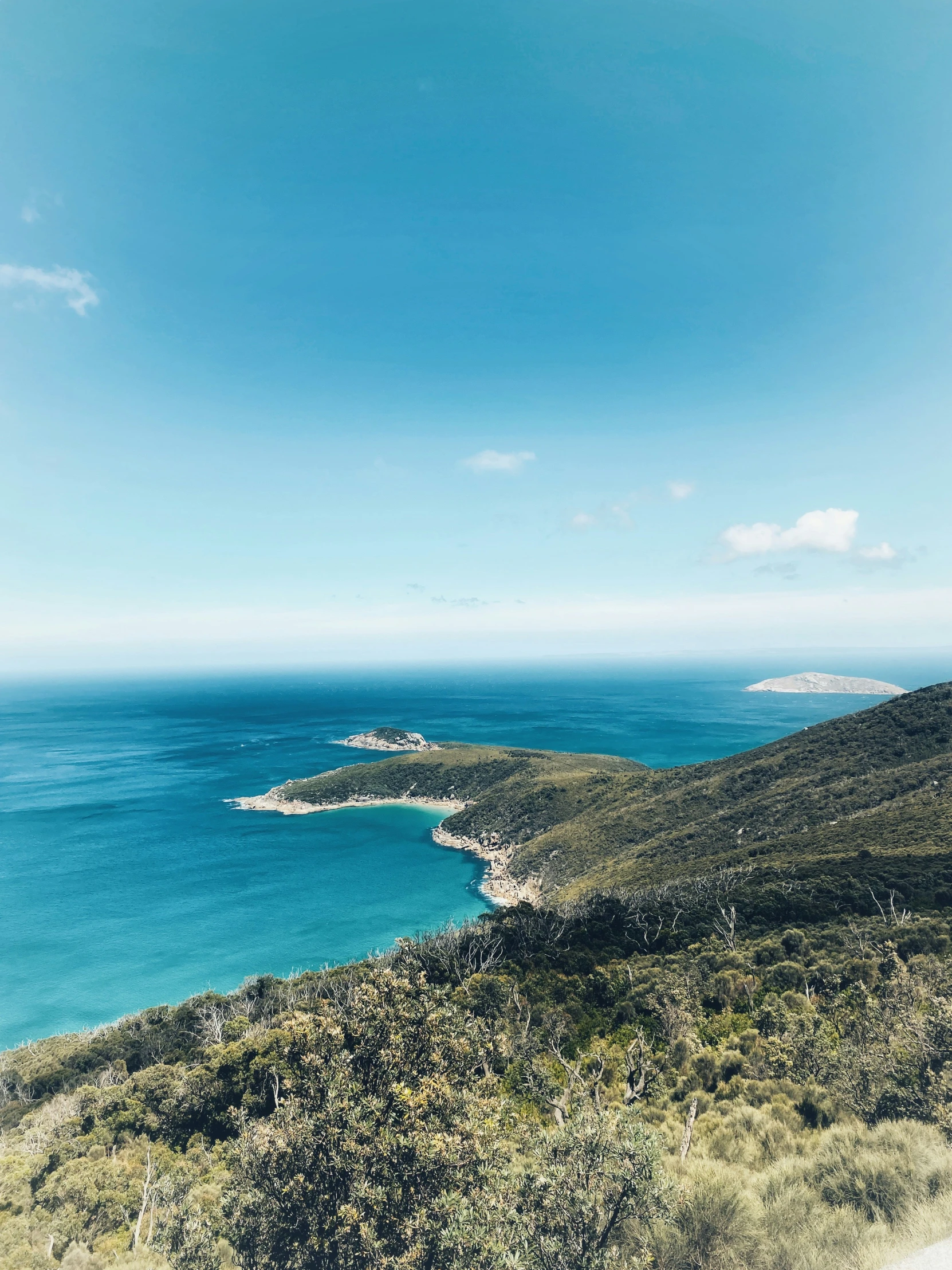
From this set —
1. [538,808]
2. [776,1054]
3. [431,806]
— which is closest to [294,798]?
[431,806]

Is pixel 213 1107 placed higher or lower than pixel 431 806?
higher

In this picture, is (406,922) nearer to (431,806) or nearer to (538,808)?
(538,808)

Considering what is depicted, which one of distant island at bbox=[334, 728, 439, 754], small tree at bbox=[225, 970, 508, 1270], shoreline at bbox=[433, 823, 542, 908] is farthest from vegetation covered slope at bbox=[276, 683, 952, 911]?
distant island at bbox=[334, 728, 439, 754]

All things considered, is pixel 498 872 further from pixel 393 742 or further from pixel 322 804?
pixel 393 742

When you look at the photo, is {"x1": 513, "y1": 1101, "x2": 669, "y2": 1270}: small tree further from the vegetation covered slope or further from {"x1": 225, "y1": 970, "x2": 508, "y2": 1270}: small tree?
the vegetation covered slope

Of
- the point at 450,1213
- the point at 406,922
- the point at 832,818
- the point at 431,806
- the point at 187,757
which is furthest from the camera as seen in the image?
the point at 187,757

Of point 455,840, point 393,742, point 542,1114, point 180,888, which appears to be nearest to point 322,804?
point 455,840
